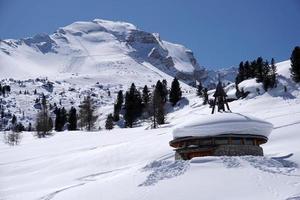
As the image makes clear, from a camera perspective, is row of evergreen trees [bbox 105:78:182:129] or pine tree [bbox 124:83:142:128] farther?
pine tree [bbox 124:83:142:128]

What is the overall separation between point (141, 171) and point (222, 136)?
187 inches

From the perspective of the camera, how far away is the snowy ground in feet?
69.6

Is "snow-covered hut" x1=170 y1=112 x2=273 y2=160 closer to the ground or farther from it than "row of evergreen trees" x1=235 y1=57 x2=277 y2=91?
closer to the ground

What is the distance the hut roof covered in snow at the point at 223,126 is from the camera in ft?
89.4

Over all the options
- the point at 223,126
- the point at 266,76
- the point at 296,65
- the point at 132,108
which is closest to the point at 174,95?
the point at 132,108

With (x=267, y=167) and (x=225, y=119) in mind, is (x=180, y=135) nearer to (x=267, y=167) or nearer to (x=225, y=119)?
(x=225, y=119)

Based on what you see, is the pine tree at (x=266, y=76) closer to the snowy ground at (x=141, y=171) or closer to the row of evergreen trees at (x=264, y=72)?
the row of evergreen trees at (x=264, y=72)

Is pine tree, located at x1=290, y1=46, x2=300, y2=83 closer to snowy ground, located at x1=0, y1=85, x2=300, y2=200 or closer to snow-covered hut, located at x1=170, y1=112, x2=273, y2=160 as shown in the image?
snowy ground, located at x1=0, y1=85, x2=300, y2=200

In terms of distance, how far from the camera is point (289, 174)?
22.5 m

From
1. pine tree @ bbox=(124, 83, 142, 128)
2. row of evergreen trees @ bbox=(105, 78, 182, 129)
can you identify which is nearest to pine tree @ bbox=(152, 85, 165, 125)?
row of evergreen trees @ bbox=(105, 78, 182, 129)

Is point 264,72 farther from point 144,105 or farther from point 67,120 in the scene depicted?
point 67,120

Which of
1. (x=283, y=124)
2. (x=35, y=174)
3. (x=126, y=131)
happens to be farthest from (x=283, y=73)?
(x=35, y=174)

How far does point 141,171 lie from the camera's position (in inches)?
1009

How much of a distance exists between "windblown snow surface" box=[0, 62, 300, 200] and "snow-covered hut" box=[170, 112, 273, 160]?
4.41 feet
